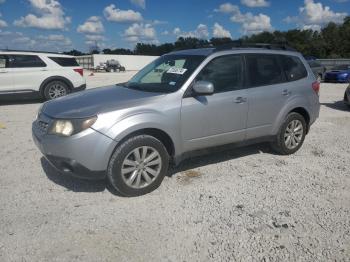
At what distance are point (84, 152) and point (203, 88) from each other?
1642 millimetres

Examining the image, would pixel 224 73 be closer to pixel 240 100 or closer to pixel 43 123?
pixel 240 100

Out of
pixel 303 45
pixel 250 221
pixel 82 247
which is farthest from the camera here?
pixel 303 45

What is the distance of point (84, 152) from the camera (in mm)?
4043

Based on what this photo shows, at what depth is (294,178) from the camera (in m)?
5.13

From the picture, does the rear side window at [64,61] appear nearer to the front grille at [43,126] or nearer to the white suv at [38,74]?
the white suv at [38,74]

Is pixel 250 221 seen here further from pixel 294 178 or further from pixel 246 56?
pixel 246 56

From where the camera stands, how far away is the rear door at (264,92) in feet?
17.7

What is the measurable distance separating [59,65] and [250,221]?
9.65m

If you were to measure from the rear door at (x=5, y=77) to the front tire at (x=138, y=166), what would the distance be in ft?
27.0

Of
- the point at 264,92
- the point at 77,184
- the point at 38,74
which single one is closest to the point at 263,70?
the point at 264,92

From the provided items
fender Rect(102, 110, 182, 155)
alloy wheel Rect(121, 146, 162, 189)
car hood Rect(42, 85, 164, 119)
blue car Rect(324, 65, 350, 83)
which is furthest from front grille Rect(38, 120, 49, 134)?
blue car Rect(324, 65, 350, 83)

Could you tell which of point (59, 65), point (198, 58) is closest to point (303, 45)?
point (59, 65)

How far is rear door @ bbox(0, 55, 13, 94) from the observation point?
1093 cm

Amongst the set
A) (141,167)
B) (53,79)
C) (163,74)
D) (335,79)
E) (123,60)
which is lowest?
(123,60)
